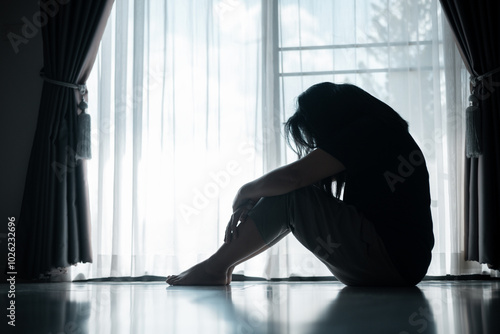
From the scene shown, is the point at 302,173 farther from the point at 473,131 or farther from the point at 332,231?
the point at 473,131

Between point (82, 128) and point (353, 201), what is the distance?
1.62m

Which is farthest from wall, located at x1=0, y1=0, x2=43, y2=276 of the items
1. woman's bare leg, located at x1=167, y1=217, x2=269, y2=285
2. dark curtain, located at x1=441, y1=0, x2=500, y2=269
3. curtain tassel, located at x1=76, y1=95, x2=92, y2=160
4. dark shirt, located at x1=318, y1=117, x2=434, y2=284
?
dark curtain, located at x1=441, y1=0, x2=500, y2=269

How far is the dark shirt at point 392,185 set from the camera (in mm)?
1547

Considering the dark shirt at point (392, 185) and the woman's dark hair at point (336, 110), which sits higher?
the woman's dark hair at point (336, 110)

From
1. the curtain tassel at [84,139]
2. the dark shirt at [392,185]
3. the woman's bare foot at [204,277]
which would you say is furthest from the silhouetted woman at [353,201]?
the curtain tassel at [84,139]

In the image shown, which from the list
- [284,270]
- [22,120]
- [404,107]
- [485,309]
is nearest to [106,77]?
Answer: [22,120]

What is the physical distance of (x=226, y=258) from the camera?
5.86ft

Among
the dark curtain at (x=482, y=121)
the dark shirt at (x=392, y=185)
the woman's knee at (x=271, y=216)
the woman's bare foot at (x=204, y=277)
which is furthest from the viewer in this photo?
the dark curtain at (x=482, y=121)

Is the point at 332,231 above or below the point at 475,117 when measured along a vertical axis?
below

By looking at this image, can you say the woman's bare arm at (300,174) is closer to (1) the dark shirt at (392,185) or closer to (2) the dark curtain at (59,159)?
(1) the dark shirt at (392,185)

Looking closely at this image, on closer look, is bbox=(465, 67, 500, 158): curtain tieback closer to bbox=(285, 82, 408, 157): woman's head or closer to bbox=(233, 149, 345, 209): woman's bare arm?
bbox=(285, 82, 408, 157): woman's head

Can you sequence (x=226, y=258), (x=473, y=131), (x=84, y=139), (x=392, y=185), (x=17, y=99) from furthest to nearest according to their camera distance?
(x=17, y=99), (x=84, y=139), (x=473, y=131), (x=226, y=258), (x=392, y=185)

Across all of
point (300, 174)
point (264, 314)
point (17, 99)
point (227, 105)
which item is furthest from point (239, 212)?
point (17, 99)

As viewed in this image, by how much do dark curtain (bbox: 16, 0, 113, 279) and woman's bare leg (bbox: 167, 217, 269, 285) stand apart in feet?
3.30
